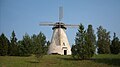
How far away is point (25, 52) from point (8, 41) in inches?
327

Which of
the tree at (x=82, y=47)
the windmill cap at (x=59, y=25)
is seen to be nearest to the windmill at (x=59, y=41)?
the windmill cap at (x=59, y=25)

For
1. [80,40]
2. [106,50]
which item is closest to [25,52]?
[80,40]

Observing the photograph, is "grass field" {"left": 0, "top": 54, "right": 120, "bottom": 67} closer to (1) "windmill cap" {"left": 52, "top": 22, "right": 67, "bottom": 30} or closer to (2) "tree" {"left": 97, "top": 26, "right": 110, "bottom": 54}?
(2) "tree" {"left": 97, "top": 26, "right": 110, "bottom": 54}

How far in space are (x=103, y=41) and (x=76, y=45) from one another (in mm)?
24536

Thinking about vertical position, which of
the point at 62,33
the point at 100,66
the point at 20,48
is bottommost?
the point at 100,66

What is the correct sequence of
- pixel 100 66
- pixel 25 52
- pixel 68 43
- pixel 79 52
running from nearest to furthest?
pixel 100 66 → pixel 79 52 → pixel 25 52 → pixel 68 43

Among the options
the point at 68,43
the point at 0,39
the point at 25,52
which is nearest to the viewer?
the point at 25,52

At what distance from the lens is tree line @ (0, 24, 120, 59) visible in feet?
148

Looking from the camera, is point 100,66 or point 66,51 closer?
point 100,66

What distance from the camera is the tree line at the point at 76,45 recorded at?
45094 mm

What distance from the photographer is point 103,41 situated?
2697 inches

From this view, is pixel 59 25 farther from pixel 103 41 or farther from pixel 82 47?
pixel 82 47

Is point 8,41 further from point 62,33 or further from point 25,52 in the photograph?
point 62,33

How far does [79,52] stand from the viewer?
147 ft
